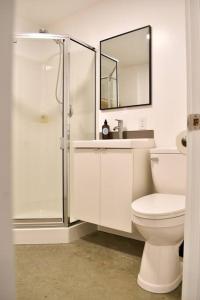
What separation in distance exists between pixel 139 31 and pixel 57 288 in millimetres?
1981

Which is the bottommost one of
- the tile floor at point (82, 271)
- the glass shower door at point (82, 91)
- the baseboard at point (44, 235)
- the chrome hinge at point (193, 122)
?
the tile floor at point (82, 271)

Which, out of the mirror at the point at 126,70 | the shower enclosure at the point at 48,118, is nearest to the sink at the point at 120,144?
the shower enclosure at the point at 48,118

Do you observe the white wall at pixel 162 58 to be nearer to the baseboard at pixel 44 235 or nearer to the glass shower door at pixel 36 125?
the glass shower door at pixel 36 125

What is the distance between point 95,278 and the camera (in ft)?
4.53

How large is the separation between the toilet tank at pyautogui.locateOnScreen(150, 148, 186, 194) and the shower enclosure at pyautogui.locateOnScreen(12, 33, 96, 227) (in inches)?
30.0

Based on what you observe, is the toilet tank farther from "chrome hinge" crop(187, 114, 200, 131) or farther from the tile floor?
"chrome hinge" crop(187, 114, 200, 131)

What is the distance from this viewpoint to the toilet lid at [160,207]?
1.21 meters

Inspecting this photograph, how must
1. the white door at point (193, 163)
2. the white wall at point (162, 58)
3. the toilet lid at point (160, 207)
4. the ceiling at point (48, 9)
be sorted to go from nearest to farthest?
the white door at point (193, 163) → the toilet lid at point (160, 207) → the white wall at point (162, 58) → the ceiling at point (48, 9)

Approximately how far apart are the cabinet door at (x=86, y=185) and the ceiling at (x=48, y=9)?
147 cm

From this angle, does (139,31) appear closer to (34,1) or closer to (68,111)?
(68,111)

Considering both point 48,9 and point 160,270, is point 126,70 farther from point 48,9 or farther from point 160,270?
point 160,270

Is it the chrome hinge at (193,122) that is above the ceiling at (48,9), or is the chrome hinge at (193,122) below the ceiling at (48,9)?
below

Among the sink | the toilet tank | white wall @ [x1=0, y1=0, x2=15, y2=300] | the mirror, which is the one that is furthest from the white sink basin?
white wall @ [x1=0, y1=0, x2=15, y2=300]

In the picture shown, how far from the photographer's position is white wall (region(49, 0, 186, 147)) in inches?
69.1
